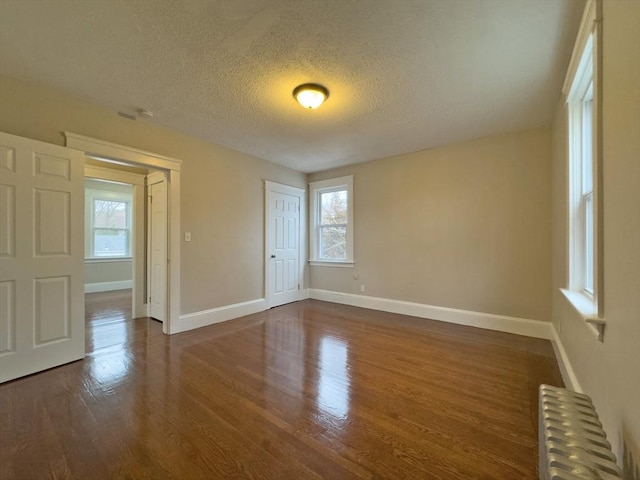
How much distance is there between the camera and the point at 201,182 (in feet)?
12.5

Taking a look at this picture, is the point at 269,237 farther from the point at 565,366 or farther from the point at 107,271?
the point at 107,271

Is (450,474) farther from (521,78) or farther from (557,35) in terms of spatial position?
(521,78)

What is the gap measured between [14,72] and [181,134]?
150cm

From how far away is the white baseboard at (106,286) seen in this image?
6469 millimetres

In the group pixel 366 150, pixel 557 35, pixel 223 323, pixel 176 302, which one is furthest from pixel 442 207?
pixel 176 302

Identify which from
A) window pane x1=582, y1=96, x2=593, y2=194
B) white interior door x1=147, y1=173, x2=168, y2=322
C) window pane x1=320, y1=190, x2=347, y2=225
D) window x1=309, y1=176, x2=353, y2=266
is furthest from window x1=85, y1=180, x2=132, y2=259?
window pane x1=582, y1=96, x2=593, y2=194

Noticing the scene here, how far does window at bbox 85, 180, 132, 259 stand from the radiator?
8471 mm

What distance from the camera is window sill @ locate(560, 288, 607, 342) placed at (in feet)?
4.37

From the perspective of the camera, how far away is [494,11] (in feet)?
5.49

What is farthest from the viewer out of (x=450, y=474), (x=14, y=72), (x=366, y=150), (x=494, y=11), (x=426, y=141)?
(x=366, y=150)

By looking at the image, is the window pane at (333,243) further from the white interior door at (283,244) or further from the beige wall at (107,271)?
the beige wall at (107,271)

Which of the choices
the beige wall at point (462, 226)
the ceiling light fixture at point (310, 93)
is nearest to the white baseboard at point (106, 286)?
the beige wall at point (462, 226)

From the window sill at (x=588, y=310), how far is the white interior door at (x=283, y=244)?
3.87m

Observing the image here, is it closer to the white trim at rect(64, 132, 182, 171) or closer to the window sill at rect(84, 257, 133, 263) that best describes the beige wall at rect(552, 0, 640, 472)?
the white trim at rect(64, 132, 182, 171)
